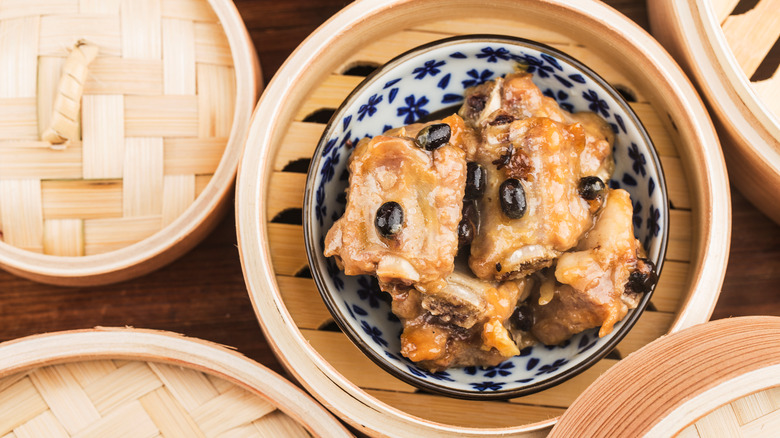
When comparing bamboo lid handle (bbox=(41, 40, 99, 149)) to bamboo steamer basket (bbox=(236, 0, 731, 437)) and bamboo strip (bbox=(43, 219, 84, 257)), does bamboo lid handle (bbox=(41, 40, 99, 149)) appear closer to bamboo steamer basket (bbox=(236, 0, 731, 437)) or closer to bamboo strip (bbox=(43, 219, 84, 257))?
bamboo strip (bbox=(43, 219, 84, 257))

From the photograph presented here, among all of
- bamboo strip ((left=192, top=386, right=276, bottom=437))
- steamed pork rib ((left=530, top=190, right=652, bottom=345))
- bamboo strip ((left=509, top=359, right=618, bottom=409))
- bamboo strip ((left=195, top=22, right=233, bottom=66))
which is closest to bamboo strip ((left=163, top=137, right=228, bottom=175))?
bamboo strip ((left=195, top=22, right=233, bottom=66))

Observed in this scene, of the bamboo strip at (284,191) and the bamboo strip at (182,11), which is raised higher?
the bamboo strip at (182,11)

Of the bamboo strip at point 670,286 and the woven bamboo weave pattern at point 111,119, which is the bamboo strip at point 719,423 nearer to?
the bamboo strip at point 670,286

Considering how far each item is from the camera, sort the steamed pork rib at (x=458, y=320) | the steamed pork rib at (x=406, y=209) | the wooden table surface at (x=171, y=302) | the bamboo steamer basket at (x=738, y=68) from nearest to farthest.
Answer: the steamed pork rib at (x=406, y=209) → the steamed pork rib at (x=458, y=320) → the bamboo steamer basket at (x=738, y=68) → the wooden table surface at (x=171, y=302)

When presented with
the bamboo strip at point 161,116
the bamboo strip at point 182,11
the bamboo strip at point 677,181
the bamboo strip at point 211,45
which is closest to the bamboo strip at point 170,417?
the bamboo strip at point 161,116

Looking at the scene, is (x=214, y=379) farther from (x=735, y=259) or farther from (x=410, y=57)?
(x=735, y=259)

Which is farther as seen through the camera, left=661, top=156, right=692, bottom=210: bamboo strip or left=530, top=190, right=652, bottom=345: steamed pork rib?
left=661, top=156, right=692, bottom=210: bamboo strip

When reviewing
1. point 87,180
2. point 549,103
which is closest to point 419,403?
point 549,103
